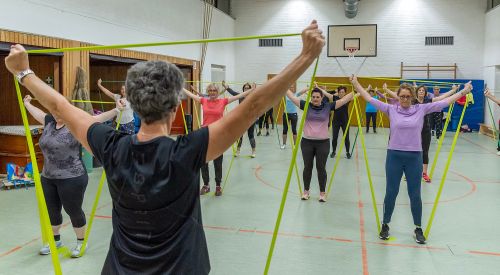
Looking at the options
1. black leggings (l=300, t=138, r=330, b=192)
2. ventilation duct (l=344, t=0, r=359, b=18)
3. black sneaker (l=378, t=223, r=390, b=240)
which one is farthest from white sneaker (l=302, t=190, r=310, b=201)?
ventilation duct (l=344, t=0, r=359, b=18)

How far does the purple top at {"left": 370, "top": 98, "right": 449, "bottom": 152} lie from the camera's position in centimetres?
468

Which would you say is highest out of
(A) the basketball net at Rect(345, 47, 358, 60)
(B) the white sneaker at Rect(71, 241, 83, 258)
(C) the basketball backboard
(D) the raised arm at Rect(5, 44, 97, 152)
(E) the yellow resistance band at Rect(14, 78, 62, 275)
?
(C) the basketball backboard

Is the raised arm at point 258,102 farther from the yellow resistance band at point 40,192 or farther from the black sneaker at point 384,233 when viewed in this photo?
the black sneaker at point 384,233

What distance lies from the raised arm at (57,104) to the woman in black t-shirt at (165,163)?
19 centimetres

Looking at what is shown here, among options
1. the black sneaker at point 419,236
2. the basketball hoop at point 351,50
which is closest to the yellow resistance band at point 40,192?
the black sneaker at point 419,236

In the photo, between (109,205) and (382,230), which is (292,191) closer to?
(382,230)

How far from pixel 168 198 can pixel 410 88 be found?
3.99 m

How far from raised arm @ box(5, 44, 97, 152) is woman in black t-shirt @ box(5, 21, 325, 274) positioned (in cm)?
19

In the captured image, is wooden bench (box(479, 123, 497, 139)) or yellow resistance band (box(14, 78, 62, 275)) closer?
yellow resistance band (box(14, 78, 62, 275))

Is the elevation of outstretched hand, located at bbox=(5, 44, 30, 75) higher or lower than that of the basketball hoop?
lower

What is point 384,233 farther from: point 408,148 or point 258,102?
point 258,102

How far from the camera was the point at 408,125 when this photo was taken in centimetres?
472

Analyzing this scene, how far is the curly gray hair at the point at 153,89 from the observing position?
4.75 ft

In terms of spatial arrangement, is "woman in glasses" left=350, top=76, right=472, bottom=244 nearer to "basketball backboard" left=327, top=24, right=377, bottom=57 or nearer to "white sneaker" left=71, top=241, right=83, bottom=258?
"white sneaker" left=71, top=241, right=83, bottom=258
